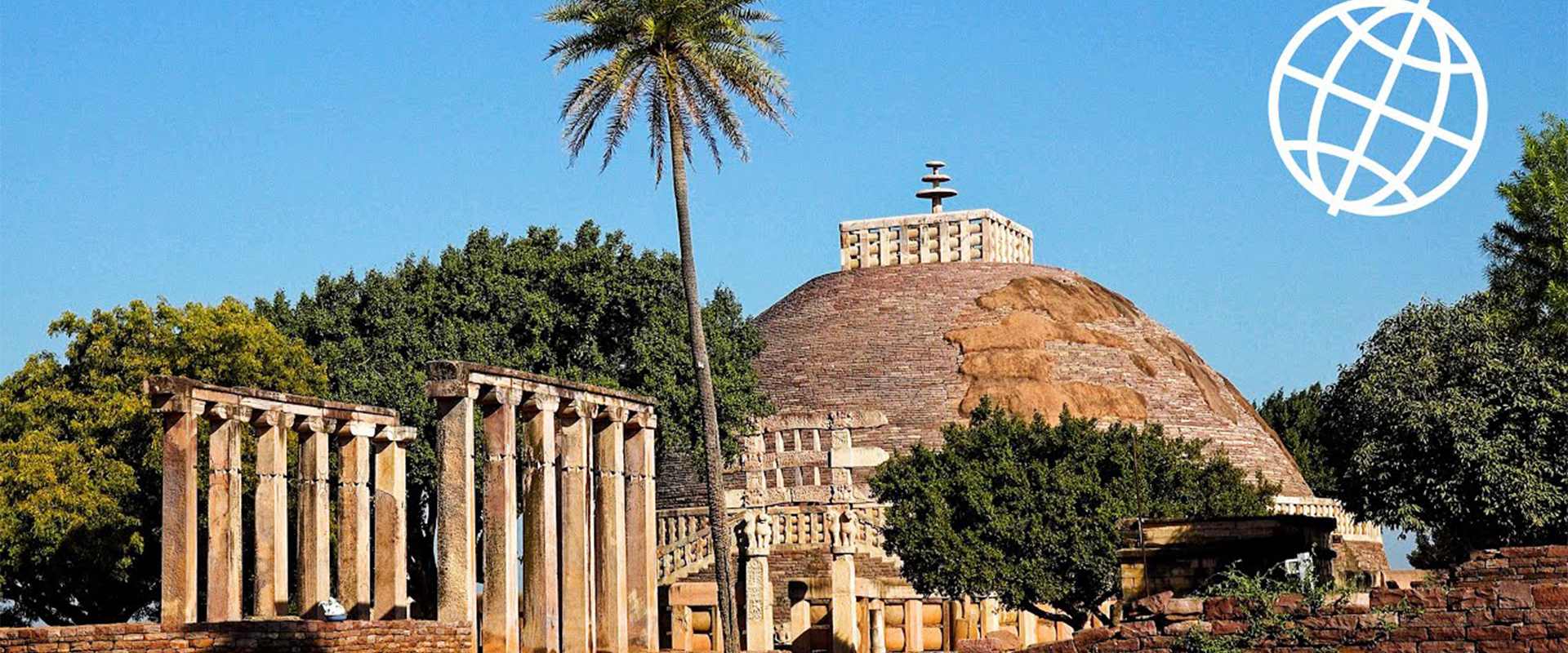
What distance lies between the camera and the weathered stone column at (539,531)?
2697 cm

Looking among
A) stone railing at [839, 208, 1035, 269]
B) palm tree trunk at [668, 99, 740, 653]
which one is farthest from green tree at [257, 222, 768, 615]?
stone railing at [839, 208, 1035, 269]

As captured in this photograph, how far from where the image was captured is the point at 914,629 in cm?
4216

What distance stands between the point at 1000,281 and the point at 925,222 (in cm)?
415

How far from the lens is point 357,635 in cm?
2338

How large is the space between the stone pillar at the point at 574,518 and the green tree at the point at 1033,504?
9.84 metres

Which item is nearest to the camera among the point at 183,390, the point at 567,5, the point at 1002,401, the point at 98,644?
the point at 98,644

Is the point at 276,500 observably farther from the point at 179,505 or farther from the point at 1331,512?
the point at 1331,512

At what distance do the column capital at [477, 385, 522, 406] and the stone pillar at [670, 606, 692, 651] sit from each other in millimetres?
17373

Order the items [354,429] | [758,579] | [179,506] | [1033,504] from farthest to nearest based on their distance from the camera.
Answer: [758,579], [1033,504], [354,429], [179,506]

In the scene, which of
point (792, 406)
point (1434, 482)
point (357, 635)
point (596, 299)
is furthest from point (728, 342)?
point (357, 635)

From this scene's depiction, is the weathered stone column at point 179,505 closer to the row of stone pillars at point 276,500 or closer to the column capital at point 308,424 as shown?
the row of stone pillars at point 276,500

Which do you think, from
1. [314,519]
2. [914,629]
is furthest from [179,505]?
[914,629]

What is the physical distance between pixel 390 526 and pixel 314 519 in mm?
1195

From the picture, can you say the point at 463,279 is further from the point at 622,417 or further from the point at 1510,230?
the point at 1510,230
